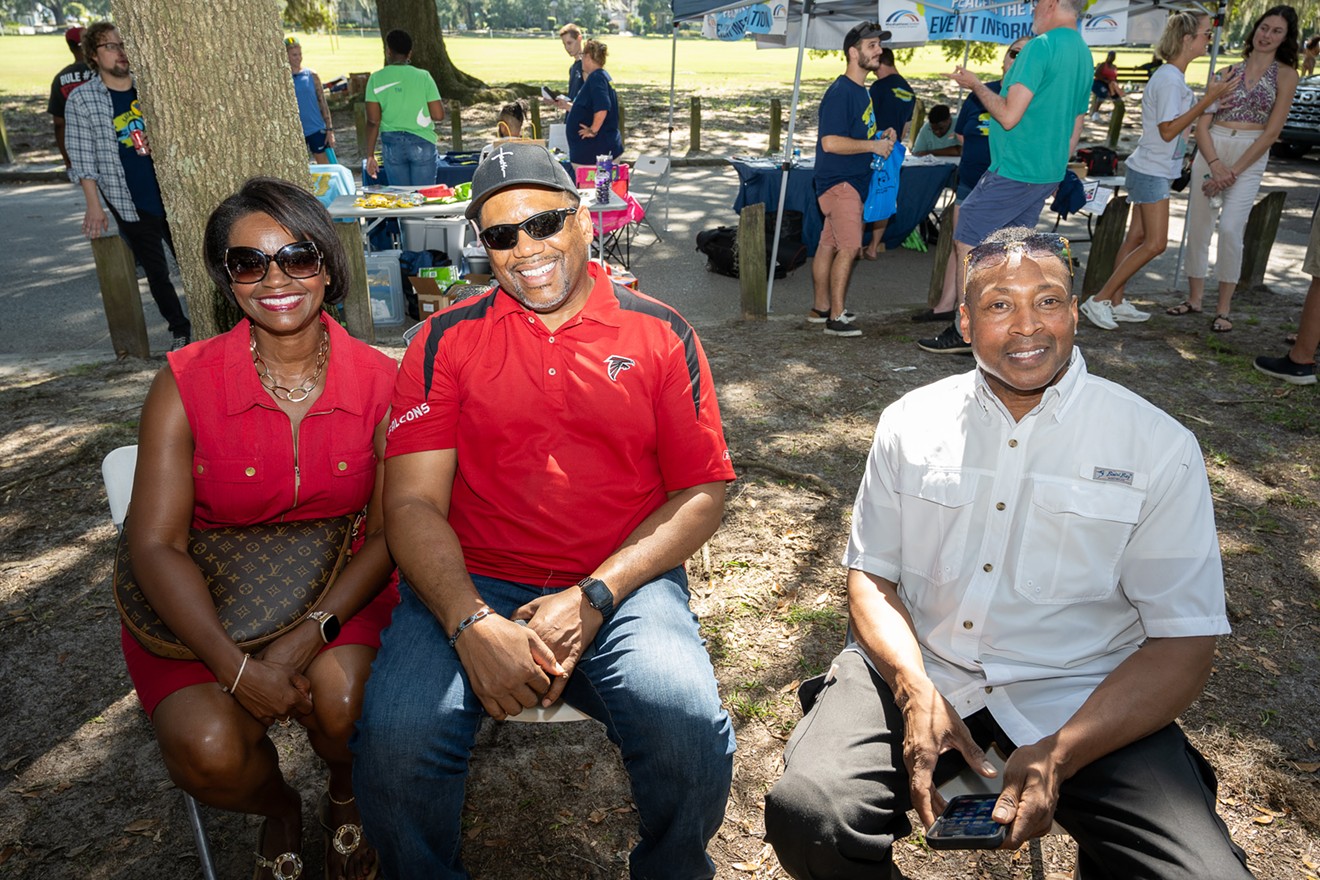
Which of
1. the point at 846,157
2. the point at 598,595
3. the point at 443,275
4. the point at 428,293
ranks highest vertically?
the point at 846,157

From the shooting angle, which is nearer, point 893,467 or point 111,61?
point 893,467

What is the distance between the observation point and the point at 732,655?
3396 mm

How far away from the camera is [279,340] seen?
2.52m

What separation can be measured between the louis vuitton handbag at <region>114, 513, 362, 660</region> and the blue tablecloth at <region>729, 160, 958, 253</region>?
6941 millimetres

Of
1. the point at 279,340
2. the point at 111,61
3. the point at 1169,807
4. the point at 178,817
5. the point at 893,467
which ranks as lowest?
the point at 178,817

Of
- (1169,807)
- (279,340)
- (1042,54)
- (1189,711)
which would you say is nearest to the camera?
(1169,807)

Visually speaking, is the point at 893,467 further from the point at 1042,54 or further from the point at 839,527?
the point at 1042,54

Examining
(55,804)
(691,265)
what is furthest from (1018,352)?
(691,265)

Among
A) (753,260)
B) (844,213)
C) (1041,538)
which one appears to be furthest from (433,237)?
(1041,538)

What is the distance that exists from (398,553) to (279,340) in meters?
0.70

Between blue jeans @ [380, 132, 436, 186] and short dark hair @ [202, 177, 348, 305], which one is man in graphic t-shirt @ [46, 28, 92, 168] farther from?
short dark hair @ [202, 177, 348, 305]

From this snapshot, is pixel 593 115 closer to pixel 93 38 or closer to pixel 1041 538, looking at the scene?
pixel 93 38

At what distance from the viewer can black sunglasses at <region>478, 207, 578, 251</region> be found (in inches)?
97.3

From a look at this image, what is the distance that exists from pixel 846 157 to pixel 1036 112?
A: 1.34 m
